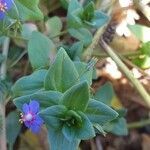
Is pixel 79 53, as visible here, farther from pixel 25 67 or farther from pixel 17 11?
pixel 25 67

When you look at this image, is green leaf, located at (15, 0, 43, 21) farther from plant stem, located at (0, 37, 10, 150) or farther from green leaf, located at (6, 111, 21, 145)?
green leaf, located at (6, 111, 21, 145)

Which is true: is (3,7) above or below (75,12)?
above

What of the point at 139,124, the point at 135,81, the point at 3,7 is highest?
the point at 3,7

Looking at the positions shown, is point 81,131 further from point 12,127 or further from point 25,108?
point 12,127

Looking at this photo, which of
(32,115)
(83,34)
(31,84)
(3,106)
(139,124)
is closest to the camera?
(32,115)

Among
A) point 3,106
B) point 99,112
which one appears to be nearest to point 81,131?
point 99,112

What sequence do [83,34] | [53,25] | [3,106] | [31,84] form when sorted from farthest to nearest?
[53,25] < [83,34] < [3,106] < [31,84]

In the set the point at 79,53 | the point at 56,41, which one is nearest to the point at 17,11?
the point at 79,53

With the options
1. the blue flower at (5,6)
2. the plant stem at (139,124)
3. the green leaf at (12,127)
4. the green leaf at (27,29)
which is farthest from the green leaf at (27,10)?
the plant stem at (139,124)
